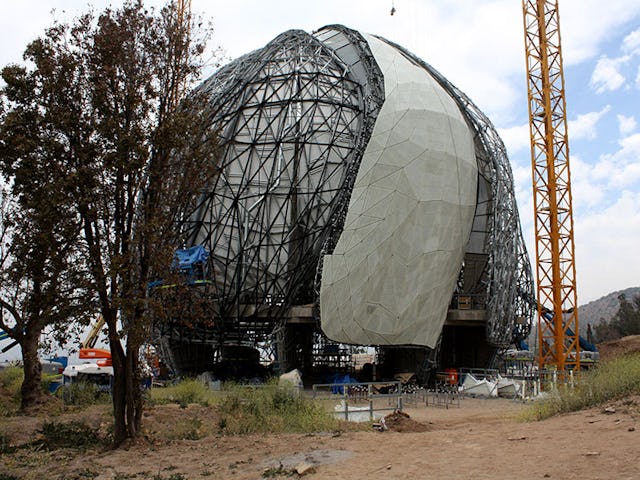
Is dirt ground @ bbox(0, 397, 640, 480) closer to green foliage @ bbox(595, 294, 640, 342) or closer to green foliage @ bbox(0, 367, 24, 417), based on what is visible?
green foliage @ bbox(0, 367, 24, 417)

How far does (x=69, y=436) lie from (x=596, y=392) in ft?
37.9

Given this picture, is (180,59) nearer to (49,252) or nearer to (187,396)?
(49,252)

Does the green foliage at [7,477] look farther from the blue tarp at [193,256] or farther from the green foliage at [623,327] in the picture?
the green foliage at [623,327]

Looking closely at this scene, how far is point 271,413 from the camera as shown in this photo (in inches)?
637

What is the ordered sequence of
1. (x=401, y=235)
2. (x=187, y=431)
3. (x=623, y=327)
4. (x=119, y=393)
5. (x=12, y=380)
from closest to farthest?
(x=119, y=393)
(x=187, y=431)
(x=12, y=380)
(x=401, y=235)
(x=623, y=327)

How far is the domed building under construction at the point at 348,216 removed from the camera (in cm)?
2811

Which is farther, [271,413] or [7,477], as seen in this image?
[271,413]

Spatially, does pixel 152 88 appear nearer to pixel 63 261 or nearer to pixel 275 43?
pixel 63 261

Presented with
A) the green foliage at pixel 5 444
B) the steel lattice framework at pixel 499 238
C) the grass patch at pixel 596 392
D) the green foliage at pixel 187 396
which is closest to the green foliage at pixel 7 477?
the green foliage at pixel 5 444

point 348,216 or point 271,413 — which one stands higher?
point 348,216

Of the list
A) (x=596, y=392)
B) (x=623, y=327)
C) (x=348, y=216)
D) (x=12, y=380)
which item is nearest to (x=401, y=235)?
(x=348, y=216)

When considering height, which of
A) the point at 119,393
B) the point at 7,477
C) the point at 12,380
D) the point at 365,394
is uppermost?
the point at 119,393

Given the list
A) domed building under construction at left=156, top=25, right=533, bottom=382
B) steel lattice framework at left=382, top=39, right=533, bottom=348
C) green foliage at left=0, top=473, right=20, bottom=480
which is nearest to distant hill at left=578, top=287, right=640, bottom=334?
steel lattice framework at left=382, top=39, right=533, bottom=348

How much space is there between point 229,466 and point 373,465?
8.42ft
